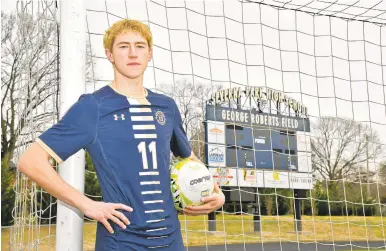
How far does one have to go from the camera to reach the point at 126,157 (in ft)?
3.91

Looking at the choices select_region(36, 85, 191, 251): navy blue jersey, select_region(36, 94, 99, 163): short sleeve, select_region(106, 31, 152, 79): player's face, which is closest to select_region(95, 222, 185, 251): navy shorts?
select_region(36, 85, 191, 251): navy blue jersey

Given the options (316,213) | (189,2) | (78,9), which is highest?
(189,2)

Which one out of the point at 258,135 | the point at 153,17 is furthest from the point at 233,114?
the point at 153,17

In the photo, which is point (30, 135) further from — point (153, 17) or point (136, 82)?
point (153, 17)

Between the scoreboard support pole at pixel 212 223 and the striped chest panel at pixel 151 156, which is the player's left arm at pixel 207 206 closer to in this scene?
the striped chest panel at pixel 151 156

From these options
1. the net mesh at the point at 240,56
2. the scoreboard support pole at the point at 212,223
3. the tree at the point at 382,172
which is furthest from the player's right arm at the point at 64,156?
the tree at the point at 382,172

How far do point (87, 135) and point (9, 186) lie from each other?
32.8 feet

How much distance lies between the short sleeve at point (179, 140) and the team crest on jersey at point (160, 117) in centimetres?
8

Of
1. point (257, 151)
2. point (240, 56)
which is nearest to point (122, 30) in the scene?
point (240, 56)

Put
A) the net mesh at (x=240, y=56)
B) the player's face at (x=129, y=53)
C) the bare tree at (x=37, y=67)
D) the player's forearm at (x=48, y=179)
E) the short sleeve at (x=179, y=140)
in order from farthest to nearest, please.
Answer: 1. the net mesh at (x=240, y=56)
2. the bare tree at (x=37, y=67)
3. the short sleeve at (x=179, y=140)
4. the player's face at (x=129, y=53)
5. the player's forearm at (x=48, y=179)

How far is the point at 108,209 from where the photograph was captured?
1136 mm

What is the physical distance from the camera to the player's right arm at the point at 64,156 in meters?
1.13

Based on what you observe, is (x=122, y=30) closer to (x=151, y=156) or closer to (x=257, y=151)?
(x=151, y=156)

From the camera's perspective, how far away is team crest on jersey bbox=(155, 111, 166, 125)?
1.29 m
